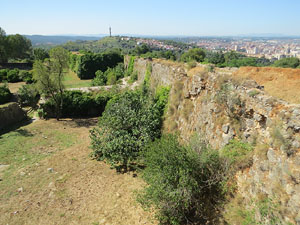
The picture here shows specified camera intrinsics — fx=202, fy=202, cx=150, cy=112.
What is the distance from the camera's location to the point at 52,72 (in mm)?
18266

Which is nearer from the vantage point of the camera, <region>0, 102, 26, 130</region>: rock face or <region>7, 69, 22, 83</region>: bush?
<region>0, 102, 26, 130</region>: rock face

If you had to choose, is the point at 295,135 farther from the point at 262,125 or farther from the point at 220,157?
the point at 220,157

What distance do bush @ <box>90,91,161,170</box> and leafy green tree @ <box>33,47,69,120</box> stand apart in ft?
26.1

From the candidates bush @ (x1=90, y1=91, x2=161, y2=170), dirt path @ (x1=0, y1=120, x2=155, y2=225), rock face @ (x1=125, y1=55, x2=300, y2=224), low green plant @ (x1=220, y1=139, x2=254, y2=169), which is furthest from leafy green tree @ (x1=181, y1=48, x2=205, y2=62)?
low green plant @ (x1=220, y1=139, x2=254, y2=169)

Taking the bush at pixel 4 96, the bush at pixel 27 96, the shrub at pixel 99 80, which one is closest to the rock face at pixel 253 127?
the bush at pixel 27 96

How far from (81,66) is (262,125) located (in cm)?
3616

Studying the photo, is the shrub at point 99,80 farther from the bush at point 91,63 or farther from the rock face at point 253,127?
the rock face at point 253,127

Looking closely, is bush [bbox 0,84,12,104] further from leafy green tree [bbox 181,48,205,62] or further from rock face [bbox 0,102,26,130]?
leafy green tree [bbox 181,48,205,62]

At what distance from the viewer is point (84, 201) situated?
8.29 metres

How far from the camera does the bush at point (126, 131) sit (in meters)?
10.7

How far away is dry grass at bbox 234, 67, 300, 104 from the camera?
10438 mm

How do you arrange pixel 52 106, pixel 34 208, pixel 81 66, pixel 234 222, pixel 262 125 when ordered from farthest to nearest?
pixel 81 66 → pixel 52 106 → pixel 34 208 → pixel 262 125 → pixel 234 222

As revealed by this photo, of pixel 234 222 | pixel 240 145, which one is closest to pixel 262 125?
pixel 240 145

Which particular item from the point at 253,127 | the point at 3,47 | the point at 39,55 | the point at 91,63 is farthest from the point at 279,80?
the point at 3,47
